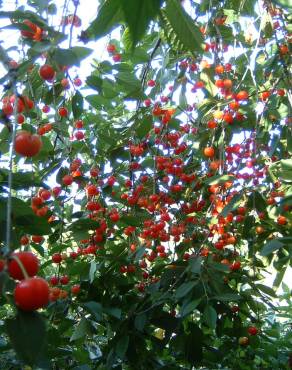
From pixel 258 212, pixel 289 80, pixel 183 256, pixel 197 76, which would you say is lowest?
pixel 183 256

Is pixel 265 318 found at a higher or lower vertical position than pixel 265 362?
higher

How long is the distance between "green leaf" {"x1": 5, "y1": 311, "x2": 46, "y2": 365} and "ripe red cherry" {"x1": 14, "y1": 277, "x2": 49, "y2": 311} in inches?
0.8

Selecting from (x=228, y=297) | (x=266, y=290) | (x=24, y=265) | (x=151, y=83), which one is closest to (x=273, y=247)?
(x=228, y=297)

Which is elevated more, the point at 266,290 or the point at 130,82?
the point at 130,82

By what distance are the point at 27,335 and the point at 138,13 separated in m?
0.57

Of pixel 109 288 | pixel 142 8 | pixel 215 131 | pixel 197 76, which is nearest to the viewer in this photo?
pixel 142 8

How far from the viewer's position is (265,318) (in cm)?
310

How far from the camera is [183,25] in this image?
1.07m

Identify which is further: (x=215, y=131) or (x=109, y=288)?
(x=215, y=131)

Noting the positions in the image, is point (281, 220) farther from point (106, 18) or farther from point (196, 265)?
point (106, 18)

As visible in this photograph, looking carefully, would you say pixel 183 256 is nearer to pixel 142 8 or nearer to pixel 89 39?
pixel 89 39

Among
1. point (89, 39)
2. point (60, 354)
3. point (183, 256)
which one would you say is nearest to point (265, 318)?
point (183, 256)

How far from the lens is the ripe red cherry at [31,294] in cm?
77

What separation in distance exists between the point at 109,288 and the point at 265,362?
1.04m
